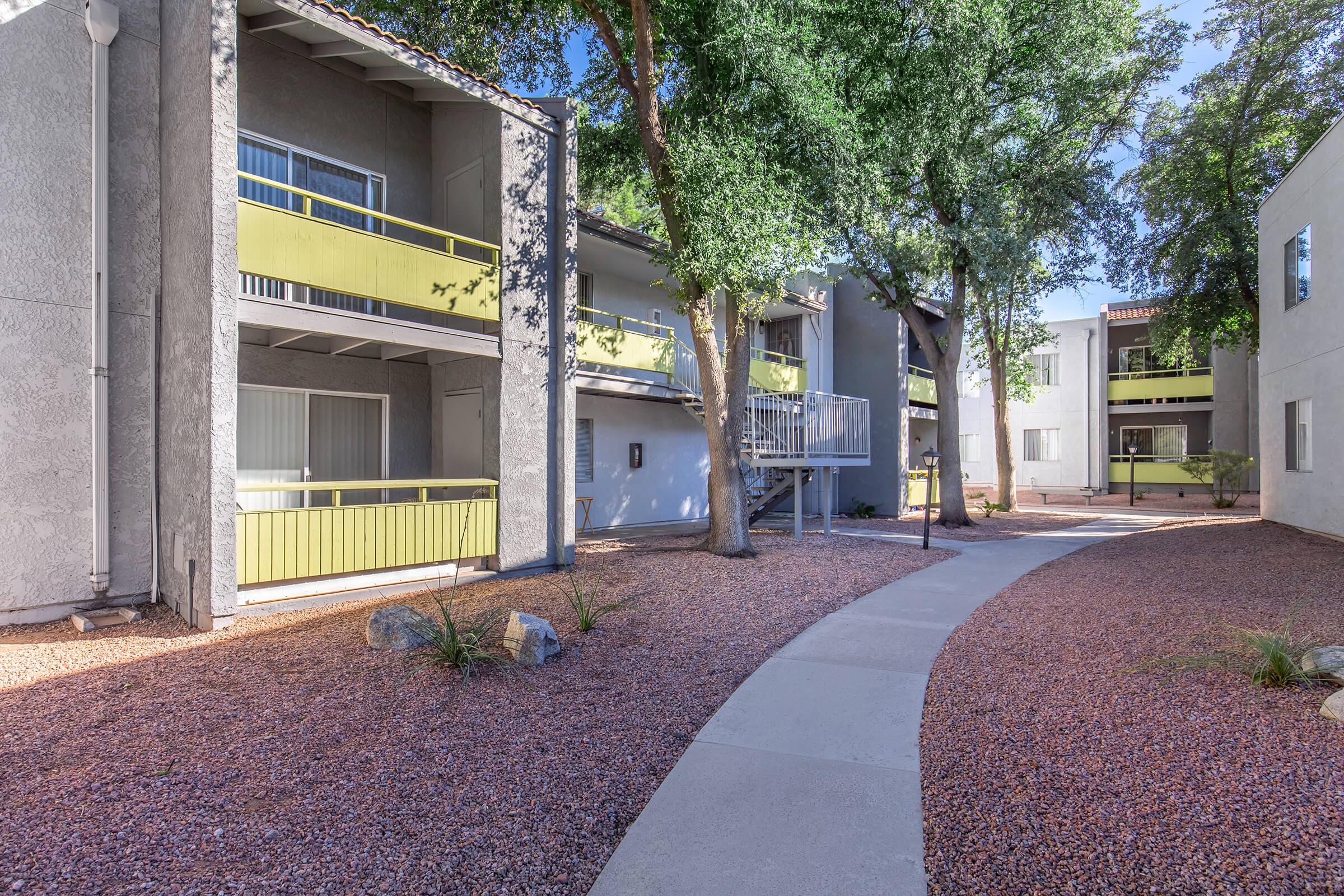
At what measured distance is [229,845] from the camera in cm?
314

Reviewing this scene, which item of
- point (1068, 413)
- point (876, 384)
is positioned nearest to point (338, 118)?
point (876, 384)

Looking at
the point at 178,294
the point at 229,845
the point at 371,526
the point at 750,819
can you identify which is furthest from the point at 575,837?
the point at 178,294

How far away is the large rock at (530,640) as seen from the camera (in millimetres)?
5512

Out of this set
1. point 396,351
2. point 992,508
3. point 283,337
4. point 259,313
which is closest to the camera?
point 259,313

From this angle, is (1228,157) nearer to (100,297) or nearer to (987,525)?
(987,525)

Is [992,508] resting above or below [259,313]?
below

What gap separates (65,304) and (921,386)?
67.4 ft

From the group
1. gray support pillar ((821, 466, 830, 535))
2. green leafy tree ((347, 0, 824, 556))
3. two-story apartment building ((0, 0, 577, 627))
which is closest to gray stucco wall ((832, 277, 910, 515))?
gray support pillar ((821, 466, 830, 535))

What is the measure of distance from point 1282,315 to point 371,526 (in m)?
16.6

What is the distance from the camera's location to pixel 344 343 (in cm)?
882

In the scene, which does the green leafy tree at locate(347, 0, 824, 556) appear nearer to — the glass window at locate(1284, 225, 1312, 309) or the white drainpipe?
the white drainpipe

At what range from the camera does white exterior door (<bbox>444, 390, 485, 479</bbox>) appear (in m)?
9.51

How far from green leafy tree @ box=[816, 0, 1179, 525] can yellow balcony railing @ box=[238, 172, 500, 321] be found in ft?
19.9

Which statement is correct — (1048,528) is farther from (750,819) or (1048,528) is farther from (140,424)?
(140,424)
